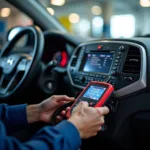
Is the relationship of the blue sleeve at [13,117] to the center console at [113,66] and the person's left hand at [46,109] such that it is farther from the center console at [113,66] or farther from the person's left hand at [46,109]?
the center console at [113,66]

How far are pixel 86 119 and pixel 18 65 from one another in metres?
1.02

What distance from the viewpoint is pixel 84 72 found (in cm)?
156

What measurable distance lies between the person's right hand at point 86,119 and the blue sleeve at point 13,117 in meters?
0.35

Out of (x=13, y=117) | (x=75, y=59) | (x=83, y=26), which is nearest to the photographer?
(x=13, y=117)

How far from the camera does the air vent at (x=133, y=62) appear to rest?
1.30m

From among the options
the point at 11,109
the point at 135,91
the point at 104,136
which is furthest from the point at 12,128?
the point at 135,91

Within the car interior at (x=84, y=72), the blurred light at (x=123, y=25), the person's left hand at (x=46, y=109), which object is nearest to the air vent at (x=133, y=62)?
the car interior at (x=84, y=72)

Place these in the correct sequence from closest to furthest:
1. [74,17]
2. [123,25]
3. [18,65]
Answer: [18,65]
[123,25]
[74,17]

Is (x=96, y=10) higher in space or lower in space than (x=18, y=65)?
lower

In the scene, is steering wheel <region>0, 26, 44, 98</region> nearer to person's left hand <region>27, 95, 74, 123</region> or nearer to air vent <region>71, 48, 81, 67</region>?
air vent <region>71, 48, 81, 67</region>

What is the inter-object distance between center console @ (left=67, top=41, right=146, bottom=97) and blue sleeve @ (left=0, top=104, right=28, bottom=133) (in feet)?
1.21

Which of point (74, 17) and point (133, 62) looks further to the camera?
point (74, 17)

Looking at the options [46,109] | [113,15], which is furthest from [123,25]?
[46,109]

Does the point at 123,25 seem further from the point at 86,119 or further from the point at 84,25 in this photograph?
the point at 86,119
